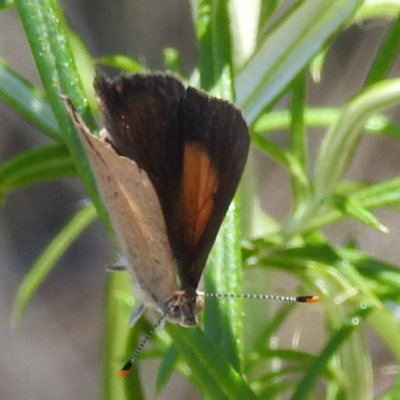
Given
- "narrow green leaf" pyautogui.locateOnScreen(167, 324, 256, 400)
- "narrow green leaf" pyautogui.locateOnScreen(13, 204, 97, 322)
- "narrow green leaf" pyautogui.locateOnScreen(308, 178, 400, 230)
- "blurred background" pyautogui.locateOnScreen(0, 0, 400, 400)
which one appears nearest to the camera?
"narrow green leaf" pyautogui.locateOnScreen(167, 324, 256, 400)

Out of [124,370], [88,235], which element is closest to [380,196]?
[124,370]

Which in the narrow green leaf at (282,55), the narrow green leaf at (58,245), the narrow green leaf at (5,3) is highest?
the narrow green leaf at (5,3)

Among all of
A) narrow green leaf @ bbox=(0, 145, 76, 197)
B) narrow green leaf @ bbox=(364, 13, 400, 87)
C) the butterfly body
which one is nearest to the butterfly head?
the butterfly body

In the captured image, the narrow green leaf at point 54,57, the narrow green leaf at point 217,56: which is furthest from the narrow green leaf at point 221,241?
the narrow green leaf at point 54,57

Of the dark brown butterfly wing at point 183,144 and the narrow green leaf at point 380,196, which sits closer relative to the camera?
the dark brown butterfly wing at point 183,144

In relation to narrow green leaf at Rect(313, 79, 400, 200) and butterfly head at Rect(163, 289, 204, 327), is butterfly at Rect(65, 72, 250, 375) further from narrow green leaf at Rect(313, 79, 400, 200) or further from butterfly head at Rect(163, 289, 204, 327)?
narrow green leaf at Rect(313, 79, 400, 200)

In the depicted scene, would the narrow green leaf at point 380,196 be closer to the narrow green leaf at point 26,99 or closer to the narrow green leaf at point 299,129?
the narrow green leaf at point 299,129

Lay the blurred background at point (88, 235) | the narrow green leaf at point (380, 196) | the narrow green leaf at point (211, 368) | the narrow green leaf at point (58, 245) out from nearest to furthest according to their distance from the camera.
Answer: the narrow green leaf at point (211, 368) < the narrow green leaf at point (380, 196) < the narrow green leaf at point (58, 245) < the blurred background at point (88, 235)
